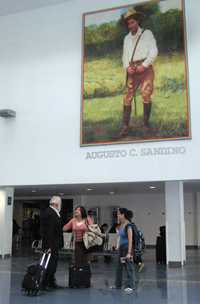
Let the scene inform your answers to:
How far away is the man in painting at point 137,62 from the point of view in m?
14.7

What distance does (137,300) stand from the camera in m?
7.67

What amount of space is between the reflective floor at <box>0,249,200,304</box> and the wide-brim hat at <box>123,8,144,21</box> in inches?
349

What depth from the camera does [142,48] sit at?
15.1 meters

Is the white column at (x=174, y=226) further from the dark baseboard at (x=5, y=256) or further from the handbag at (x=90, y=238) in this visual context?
the dark baseboard at (x=5, y=256)

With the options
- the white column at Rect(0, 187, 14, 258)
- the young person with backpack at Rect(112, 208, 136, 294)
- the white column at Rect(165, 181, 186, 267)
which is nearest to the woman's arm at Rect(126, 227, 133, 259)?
the young person with backpack at Rect(112, 208, 136, 294)

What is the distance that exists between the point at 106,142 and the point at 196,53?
435cm

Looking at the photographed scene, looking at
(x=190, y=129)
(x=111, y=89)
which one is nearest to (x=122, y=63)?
(x=111, y=89)

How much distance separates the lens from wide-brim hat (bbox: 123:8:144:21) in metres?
15.3

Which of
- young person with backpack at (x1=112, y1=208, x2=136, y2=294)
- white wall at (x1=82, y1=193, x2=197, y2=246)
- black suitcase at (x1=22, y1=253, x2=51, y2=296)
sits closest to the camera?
black suitcase at (x1=22, y1=253, x2=51, y2=296)

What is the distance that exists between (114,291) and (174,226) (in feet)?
20.6

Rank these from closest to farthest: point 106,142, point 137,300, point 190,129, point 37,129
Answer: point 137,300 → point 190,129 → point 106,142 → point 37,129

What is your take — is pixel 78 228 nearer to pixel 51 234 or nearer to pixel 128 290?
pixel 51 234

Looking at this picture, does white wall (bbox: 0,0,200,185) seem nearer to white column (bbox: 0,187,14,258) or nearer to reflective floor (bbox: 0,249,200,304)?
white column (bbox: 0,187,14,258)

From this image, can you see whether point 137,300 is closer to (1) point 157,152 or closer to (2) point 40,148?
(1) point 157,152
